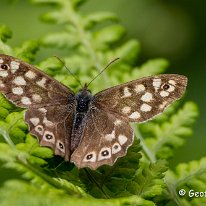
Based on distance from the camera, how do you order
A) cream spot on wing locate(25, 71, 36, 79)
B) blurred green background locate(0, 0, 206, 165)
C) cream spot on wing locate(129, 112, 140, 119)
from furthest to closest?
blurred green background locate(0, 0, 206, 165) < cream spot on wing locate(25, 71, 36, 79) < cream spot on wing locate(129, 112, 140, 119)

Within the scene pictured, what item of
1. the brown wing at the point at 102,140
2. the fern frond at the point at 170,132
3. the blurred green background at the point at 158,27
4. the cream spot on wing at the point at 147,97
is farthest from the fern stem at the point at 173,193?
the blurred green background at the point at 158,27

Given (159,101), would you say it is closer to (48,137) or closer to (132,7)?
(48,137)

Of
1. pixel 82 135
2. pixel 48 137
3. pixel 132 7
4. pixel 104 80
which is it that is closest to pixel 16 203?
pixel 48 137

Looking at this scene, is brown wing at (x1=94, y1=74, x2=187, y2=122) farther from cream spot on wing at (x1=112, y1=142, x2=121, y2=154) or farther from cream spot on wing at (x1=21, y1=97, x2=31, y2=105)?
cream spot on wing at (x1=21, y1=97, x2=31, y2=105)

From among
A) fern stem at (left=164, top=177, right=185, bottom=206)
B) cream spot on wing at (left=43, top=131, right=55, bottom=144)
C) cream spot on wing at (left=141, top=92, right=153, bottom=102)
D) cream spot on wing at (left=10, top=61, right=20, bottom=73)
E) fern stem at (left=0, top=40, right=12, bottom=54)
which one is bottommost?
fern stem at (left=164, top=177, right=185, bottom=206)

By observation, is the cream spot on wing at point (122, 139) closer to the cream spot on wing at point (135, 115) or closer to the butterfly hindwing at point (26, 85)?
the cream spot on wing at point (135, 115)

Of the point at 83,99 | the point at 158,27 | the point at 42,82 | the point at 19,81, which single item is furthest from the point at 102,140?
the point at 158,27

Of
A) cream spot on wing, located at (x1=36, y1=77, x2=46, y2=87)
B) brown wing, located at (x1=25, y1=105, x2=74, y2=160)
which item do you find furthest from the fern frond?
cream spot on wing, located at (x1=36, y1=77, x2=46, y2=87)

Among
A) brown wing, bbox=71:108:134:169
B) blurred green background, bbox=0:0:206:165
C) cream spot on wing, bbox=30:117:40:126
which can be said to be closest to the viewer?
brown wing, bbox=71:108:134:169
